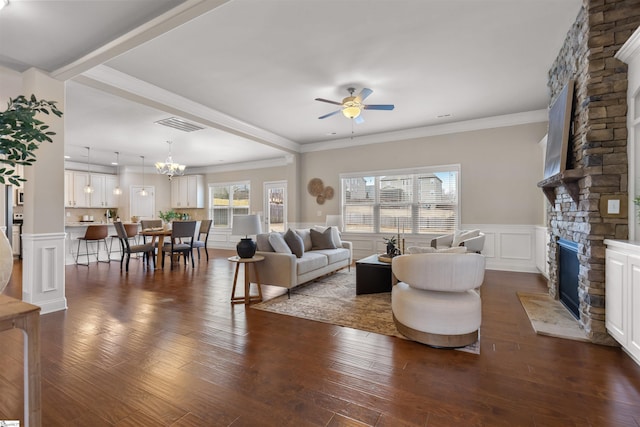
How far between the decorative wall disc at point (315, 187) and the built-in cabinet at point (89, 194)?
6812 millimetres

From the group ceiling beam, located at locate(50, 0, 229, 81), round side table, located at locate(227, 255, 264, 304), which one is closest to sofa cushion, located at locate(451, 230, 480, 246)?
round side table, located at locate(227, 255, 264, 304)

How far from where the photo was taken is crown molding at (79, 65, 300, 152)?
3682 millimetres

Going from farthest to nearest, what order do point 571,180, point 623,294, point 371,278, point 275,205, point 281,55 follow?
point 275,205 → point 371,278 → point 281,55 → point 571,180 → point 623,294

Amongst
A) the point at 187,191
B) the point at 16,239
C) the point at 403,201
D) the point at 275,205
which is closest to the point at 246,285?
the point at 403,201

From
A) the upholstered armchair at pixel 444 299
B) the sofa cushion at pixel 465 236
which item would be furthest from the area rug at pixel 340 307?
the sofa cushion at pixel 465 236

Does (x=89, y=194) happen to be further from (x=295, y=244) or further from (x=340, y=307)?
(x=340, y=307)

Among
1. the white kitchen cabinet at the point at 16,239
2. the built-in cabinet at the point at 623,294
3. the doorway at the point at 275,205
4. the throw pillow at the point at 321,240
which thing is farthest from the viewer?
the doorway at the point at 275,205

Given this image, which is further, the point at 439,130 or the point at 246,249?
the point at 439,130

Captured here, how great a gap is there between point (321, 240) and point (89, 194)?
8195mm

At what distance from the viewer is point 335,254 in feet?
17.0

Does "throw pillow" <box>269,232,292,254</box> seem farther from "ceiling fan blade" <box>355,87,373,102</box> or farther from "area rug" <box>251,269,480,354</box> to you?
"ceiling fan blade" <box>355,87,373,102</box>

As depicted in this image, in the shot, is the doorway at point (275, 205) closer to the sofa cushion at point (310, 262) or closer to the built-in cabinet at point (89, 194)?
the sofa cushion at point (310, 262)

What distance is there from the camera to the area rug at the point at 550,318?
2.79 meters

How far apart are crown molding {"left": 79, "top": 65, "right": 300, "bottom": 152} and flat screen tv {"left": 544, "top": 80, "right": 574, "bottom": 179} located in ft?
16.0
